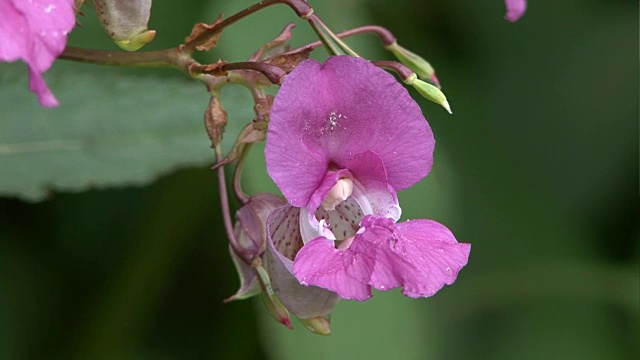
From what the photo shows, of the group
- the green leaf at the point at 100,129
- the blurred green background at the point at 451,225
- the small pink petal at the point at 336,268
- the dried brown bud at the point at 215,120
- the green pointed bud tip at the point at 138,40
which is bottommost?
the blurred green background at the point at 451,225

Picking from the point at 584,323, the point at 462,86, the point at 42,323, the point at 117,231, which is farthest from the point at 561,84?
the point at 42,323

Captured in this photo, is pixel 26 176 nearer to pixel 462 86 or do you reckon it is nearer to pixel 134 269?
pixel 134 269

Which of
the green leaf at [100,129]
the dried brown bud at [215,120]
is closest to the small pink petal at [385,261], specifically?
the dried brown bud at [215,120]

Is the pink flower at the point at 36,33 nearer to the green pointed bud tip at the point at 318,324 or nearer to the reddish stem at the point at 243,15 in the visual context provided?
the reddish stem at the point at 243,15

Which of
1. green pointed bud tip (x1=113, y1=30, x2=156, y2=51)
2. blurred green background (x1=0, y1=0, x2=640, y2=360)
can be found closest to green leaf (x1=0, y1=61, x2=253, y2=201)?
blurred green background (x1=0, y1=0, x2=640, y2=360)

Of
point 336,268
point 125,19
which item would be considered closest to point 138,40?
point 125,19

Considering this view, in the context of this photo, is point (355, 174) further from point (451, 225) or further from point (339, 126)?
point (451, 225)
